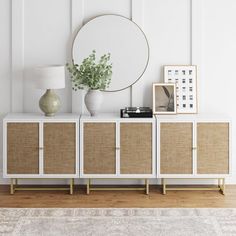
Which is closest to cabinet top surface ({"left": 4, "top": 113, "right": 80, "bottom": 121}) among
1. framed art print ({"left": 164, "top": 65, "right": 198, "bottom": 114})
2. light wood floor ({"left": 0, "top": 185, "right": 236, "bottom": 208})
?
light wood floor ({"left": 0, "top": 185, "right": 236, "bottom": 208})

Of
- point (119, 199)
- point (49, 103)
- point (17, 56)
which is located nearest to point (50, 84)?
point (49, 103)

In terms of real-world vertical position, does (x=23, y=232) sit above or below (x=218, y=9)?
below

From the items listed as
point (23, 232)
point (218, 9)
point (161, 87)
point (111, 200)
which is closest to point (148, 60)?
point (161, 87)

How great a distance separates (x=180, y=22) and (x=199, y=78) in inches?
22.1

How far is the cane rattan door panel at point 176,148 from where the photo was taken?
6395 millimetres

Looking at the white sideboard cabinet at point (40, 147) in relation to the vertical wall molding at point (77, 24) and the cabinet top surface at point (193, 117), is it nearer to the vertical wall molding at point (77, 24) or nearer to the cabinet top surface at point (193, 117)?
the vertical wall molding at point (77, 24)

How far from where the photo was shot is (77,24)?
670cm

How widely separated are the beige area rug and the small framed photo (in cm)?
109

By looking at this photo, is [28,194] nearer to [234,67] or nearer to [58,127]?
[58,127]

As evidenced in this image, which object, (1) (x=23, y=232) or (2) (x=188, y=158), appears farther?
(2) (x=188, y=158)

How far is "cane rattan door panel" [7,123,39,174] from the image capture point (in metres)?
6.40

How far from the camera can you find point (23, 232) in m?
5.32

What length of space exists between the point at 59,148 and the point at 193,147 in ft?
3.99

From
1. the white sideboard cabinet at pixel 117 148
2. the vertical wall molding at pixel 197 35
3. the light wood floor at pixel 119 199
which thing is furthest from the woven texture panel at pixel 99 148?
the vertical wall molding at pixel 197 35
